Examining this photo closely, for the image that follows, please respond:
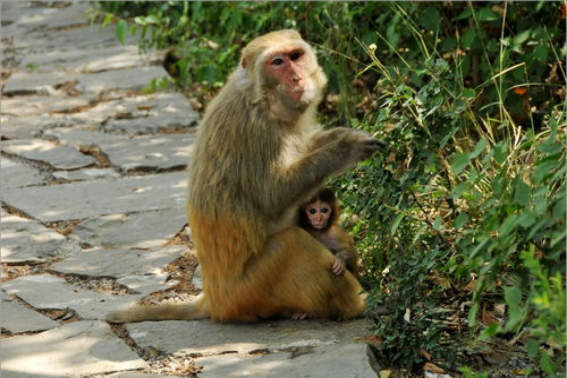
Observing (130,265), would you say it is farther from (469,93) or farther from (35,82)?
(35,82)

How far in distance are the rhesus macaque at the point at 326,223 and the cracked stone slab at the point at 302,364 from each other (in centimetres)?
83

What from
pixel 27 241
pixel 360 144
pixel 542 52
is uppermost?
pixel 542 52

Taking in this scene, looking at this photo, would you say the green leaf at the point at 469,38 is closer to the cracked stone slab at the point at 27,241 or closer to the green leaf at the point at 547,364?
the cracked stone slab at the point at 27,241

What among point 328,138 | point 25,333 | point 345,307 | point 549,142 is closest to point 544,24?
point 328,138

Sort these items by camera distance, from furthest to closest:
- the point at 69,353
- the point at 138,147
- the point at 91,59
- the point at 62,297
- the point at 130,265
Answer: the point at 91,59, the point at 138,147, the point at 130,265, the point at 62,297, the point at 69,353

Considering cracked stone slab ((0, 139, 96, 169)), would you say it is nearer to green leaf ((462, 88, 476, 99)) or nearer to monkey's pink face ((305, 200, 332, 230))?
monkey's pink face ((305, 200, 332, 230))

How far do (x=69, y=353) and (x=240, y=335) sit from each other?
0.96 metres

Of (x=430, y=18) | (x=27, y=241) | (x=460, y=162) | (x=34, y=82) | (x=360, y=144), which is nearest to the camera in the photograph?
(x=460, y=162)

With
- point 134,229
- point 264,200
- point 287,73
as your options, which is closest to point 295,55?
point 287,73

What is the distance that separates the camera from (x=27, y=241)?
294 inches

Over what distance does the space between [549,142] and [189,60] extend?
6510 millimetres

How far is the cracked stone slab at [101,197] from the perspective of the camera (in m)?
8.00

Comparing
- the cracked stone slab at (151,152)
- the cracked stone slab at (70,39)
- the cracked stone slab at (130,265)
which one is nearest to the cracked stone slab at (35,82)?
the cracked stone slab at (70,39)

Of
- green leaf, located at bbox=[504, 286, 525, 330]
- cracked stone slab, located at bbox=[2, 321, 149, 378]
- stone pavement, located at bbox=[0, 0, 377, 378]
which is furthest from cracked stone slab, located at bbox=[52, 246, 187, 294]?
green leaf, located at bbox=[504, 286, 525, 330]
